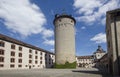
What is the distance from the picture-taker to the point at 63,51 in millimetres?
52562

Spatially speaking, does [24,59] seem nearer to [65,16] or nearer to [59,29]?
[59,29]

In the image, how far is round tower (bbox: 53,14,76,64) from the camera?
173 ft

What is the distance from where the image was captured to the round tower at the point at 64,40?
5269 cm

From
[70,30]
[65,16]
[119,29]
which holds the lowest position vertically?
[119,29]

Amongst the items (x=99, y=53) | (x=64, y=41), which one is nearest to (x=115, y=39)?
(x=64, y=41)

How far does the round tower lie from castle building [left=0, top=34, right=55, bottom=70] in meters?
12.1

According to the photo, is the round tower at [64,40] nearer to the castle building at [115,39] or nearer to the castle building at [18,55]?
the castle building at [18,55]

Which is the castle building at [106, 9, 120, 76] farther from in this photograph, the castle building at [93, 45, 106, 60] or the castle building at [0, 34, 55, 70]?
the castle building at [93, 45, 106, 60]

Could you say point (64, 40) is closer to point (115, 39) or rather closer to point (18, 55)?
point (18, 55)

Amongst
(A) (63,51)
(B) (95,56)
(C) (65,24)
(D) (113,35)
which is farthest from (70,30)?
(B) (95,56)

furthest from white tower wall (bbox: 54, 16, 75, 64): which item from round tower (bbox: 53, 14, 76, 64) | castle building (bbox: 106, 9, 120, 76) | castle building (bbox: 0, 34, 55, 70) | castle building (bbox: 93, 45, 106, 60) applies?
castle building (bbox: 93, 45, 106, 60)

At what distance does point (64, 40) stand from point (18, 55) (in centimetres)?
1744

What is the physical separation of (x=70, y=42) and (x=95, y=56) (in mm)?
79458

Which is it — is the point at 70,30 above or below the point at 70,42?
above
